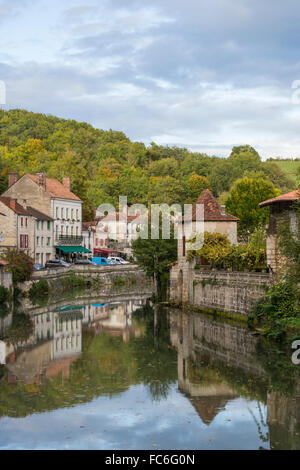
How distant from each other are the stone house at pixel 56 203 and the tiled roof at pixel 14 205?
1965mm

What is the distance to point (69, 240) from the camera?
74.5 meters

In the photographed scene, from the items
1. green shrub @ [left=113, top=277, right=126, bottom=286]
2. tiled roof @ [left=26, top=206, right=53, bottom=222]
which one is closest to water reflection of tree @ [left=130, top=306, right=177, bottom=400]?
green shrub @ [left=113, top=277, right=126, bottom=286]

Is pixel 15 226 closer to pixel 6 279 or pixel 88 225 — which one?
pixel 6 279

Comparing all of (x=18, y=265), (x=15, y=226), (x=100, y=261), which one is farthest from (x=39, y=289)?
(x=100, y=261)

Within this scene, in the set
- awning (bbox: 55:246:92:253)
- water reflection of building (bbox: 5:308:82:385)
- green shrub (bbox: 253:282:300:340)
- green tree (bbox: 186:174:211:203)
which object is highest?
green tree (bbox: 186:174:211:203)

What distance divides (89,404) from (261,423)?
15.2 feet

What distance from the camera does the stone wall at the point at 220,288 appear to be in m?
32.1

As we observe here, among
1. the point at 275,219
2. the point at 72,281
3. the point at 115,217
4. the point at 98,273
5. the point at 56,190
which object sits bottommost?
the point at 72,281

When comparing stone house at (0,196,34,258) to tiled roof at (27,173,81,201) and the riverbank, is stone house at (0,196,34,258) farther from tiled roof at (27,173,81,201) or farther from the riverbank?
tiled roof at (27,173,81,201)

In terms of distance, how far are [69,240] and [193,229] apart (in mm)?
35669

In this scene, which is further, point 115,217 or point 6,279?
point 115,217

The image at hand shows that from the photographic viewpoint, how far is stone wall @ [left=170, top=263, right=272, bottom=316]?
32.1 m

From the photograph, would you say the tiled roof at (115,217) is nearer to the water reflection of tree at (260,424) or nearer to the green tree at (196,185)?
the green tree at (196,185)

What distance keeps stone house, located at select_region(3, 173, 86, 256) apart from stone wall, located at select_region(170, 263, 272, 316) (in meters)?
29.4
